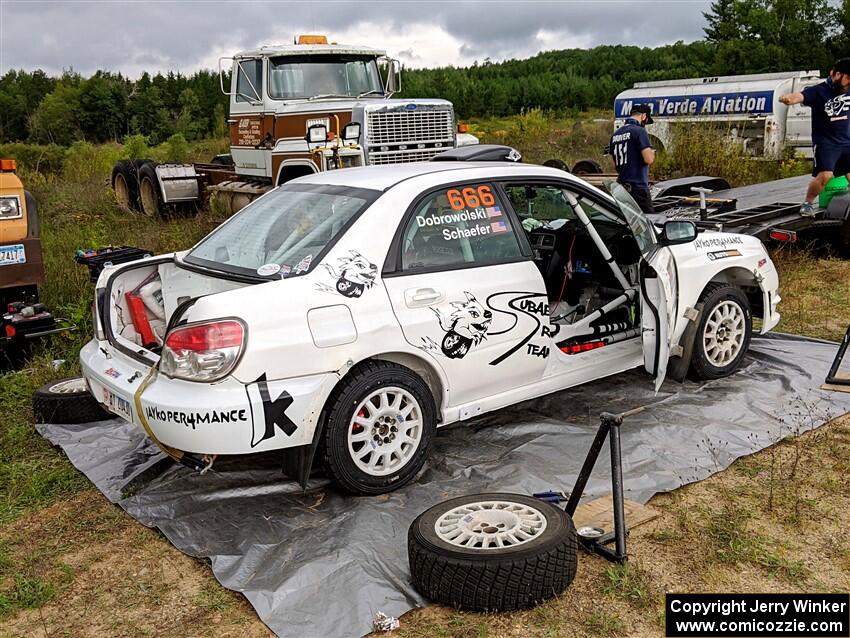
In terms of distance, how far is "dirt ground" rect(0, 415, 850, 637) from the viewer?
3354 millimetres

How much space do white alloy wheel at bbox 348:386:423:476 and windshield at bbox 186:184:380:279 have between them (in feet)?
2.57

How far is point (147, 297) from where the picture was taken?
16.2 feet

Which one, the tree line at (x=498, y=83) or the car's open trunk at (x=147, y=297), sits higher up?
the tree line at (x=498, y=83)

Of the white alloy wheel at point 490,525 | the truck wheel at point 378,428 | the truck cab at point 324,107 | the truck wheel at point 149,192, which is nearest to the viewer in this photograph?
the white alloy wheel at point 490,525

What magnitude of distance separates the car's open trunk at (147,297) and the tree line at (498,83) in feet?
94.4

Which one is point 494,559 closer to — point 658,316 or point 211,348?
point 211,348

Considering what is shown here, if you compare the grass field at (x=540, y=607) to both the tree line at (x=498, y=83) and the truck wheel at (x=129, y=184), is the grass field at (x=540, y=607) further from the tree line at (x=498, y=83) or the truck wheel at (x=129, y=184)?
the tree line at (x=498, y=83)

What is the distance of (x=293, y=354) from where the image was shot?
390 cm

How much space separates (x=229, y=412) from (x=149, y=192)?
41.6 ft

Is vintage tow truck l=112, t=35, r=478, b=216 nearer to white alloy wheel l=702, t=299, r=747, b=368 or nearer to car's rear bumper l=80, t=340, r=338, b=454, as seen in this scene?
white alloy wheel l=702, t=299, r=747, b=368

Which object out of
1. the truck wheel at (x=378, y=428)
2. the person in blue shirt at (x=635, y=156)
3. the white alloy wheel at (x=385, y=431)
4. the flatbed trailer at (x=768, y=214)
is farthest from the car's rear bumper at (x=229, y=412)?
the person in blue shirt at (x=635, y=156)

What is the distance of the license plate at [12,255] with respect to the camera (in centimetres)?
662

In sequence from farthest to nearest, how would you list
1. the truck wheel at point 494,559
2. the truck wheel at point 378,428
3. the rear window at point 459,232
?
the rear window at point 459,232
the truck wheel at point 378,428
the truck wheel at point 494,559

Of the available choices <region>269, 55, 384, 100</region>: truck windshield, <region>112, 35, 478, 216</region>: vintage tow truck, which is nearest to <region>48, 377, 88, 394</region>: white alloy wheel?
<region>112, 35, 478, 216</region>: vintage tow truck
